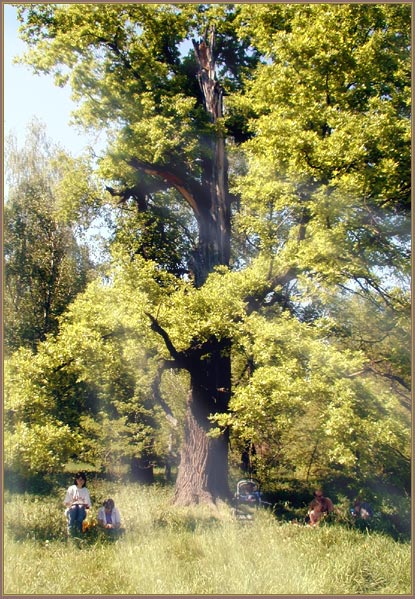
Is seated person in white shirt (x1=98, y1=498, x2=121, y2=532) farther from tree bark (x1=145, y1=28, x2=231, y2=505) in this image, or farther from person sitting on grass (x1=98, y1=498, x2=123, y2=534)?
tree bark (x1=145, y1=28, x2=231, y2=505)

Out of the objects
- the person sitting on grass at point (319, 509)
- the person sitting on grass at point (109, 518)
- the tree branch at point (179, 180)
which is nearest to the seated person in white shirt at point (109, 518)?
the person sitting on grass at point (109, 518)

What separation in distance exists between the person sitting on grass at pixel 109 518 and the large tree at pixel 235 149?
242 centimetres

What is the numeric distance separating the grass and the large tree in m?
2.57

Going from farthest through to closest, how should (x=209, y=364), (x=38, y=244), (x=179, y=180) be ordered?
1. (x=38, y=244)
2. (x=179, y=180)
3. (x=209, y=364)

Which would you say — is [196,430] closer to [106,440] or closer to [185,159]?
[106,440]

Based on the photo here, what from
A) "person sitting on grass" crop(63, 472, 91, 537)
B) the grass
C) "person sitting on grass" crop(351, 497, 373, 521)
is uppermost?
"person sitting on grass" crop(63, 472, 91, 537)

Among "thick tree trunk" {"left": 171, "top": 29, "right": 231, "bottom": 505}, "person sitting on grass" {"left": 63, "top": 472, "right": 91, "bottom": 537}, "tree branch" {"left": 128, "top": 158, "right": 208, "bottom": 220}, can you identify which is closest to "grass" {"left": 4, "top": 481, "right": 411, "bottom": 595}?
"person sitting on grass" {"left": 63, "top": 472, "right": 91, "bottom": 537}

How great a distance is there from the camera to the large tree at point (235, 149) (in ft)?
30.6

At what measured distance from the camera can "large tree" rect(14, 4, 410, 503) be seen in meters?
9.32

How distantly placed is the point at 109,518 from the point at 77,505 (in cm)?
67

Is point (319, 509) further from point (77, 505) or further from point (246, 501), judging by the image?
point (77, 505)

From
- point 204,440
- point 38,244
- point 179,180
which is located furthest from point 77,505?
point 38,244

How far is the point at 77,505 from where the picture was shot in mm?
8570

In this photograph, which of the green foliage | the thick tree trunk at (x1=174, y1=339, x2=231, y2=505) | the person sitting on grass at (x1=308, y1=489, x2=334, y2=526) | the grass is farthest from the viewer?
the green foliage
